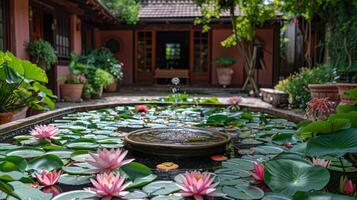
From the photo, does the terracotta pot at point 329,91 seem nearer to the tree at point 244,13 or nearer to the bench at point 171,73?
the tree at point 244,13

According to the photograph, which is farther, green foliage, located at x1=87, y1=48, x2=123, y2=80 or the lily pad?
green foliage, located at x1=87, y1=48, x2=123, y2=80

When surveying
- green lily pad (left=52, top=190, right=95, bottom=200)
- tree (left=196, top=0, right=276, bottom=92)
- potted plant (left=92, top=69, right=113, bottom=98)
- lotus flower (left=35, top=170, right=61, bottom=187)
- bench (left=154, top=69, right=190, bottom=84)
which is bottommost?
green lily pad (left=52, top=190, right=95, bottom=200)

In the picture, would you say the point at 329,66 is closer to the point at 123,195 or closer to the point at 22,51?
the point at 22,51

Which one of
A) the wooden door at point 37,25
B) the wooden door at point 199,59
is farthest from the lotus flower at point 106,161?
the wooden door at point 199,59

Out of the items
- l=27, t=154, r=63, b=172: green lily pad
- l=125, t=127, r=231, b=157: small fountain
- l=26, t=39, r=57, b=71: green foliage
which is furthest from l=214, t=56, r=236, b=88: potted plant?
l=27, t=154, r=63, b=172: green lily pad

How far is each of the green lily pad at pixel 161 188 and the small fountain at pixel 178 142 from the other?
Result: 2.00ft

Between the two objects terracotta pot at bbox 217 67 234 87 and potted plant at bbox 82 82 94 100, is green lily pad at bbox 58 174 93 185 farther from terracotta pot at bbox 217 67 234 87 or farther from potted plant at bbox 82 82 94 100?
terracotta pot at bbox 217 67 234 87

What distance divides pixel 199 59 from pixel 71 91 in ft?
19.2

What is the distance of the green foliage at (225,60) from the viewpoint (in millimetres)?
11664

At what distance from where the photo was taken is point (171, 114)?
461cm

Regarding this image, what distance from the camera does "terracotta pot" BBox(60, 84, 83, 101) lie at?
7719mm

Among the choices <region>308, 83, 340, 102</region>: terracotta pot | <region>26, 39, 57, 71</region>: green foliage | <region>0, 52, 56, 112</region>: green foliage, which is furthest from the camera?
<region>26, 39, 57, 71</region>: green foliage

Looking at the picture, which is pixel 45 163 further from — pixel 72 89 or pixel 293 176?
pixel 72 89

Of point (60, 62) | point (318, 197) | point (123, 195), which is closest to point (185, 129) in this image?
point (123, 195)
